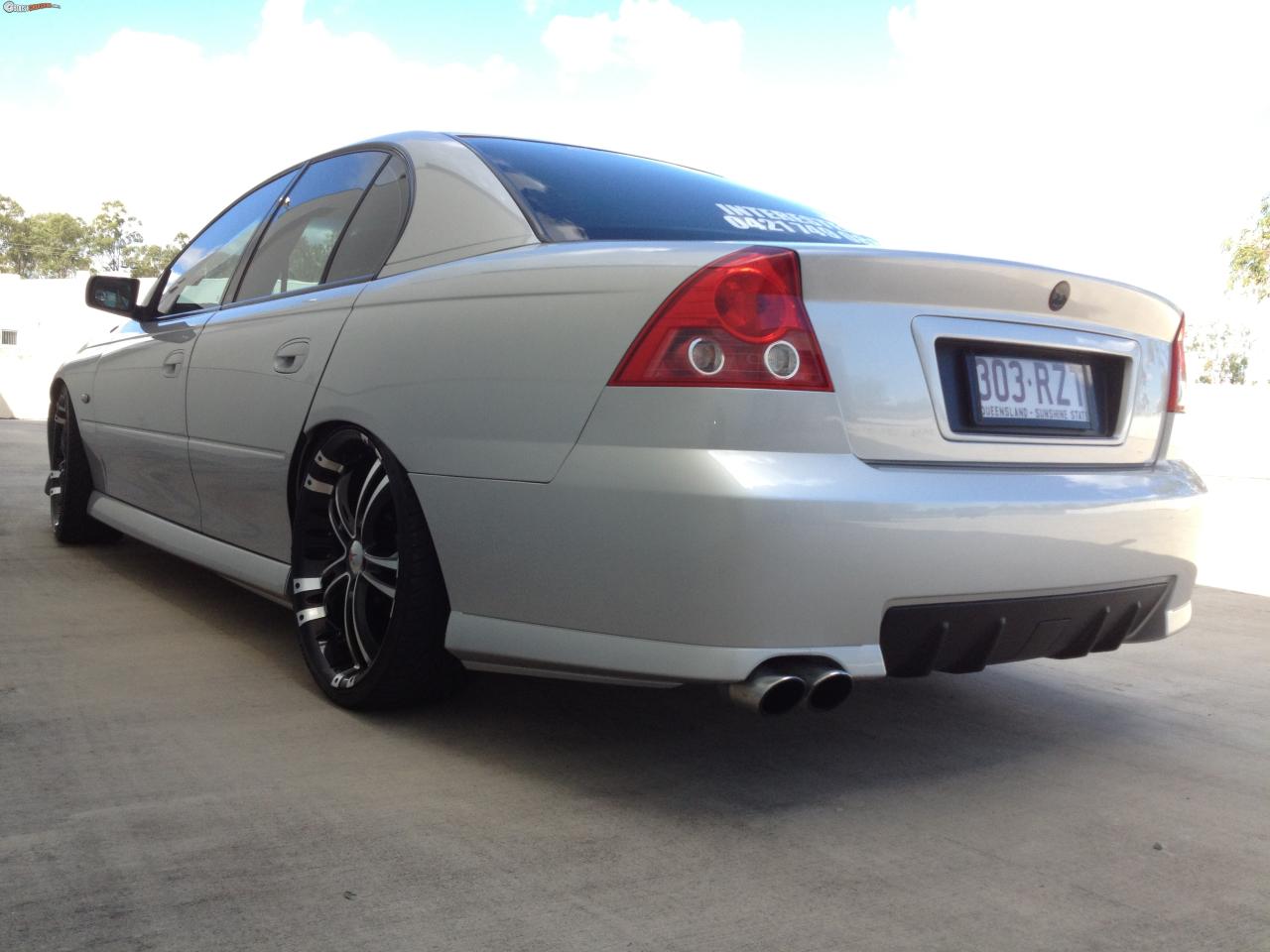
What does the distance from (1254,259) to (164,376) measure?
2523 cm

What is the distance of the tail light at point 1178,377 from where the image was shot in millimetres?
Result: 2875

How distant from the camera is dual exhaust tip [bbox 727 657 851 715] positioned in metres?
2.14

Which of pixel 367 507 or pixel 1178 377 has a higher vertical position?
pixel 1178 377

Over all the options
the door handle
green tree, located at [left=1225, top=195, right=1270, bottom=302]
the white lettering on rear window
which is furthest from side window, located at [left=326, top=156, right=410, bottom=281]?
green tree, located at [left=1225, top=195, right=1270, bottom=302]

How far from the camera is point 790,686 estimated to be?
7.05 feet

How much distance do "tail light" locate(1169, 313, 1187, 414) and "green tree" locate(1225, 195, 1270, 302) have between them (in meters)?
24.4

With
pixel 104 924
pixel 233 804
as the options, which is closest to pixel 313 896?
pixel 104 924

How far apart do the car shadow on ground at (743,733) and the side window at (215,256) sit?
1319 mm

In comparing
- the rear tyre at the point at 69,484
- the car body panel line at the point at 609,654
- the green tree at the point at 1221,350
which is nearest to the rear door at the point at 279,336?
the car body panel line at the point at 609,654

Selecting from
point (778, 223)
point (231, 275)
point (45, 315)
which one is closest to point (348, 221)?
point (231, 275)

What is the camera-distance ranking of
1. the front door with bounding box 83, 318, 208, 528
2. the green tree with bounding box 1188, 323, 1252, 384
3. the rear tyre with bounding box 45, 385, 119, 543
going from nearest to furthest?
the front door with bounding box 83, 318, 208, 528 → the rear tyre with bounding box 45, 385, 119, 543 → the green tree with bounding box 1188, 323, 1252, 384

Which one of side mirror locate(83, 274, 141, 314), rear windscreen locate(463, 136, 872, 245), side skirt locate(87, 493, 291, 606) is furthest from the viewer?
side mirror locate(83, 274, 141, 314)

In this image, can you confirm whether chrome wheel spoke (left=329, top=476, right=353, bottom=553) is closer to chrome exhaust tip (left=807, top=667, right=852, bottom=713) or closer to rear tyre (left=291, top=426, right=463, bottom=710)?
rear tyre (left=291, top=426, right=463, bottom=710)

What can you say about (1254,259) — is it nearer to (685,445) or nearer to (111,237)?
(685,445)
